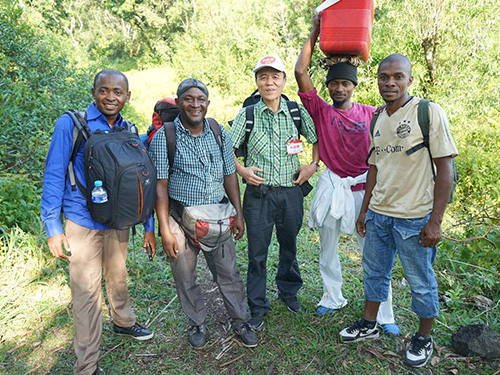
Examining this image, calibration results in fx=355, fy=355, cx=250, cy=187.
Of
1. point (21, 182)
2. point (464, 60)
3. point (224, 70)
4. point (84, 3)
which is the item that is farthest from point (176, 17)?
point (21, 182)

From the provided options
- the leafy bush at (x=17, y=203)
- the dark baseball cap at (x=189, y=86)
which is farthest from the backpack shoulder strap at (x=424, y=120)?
the leafy bush at (x=17, y=203)

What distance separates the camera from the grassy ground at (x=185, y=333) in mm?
2736

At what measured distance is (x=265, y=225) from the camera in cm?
302

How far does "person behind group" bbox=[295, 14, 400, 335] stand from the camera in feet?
9.68

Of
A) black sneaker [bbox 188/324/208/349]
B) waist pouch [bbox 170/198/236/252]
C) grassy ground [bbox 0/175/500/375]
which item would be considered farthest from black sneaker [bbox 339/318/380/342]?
waist pouch [bbox 170/198/236/252]

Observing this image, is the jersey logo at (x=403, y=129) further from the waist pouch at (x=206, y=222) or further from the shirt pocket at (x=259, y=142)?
the waist pouch at (x=206, y=222)

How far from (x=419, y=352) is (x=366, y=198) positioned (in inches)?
47.8

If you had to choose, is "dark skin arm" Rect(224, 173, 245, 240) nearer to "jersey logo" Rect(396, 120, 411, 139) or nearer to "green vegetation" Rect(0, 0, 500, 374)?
"green vegetation" Rect(0, 0, 500, 374)

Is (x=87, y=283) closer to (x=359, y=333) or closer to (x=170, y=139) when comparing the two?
(x=170, y=139)

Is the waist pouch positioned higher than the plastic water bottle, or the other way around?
the plastic water bottle

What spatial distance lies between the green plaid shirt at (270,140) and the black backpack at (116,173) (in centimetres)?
89

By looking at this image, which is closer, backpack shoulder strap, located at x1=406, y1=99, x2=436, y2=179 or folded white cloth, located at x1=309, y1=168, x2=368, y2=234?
backpack shoulder strap, located at x1=406, y1=99, x2=436, y2=179

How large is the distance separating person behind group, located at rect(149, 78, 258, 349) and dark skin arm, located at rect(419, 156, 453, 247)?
139cm

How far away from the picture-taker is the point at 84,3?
33844 millimetres
